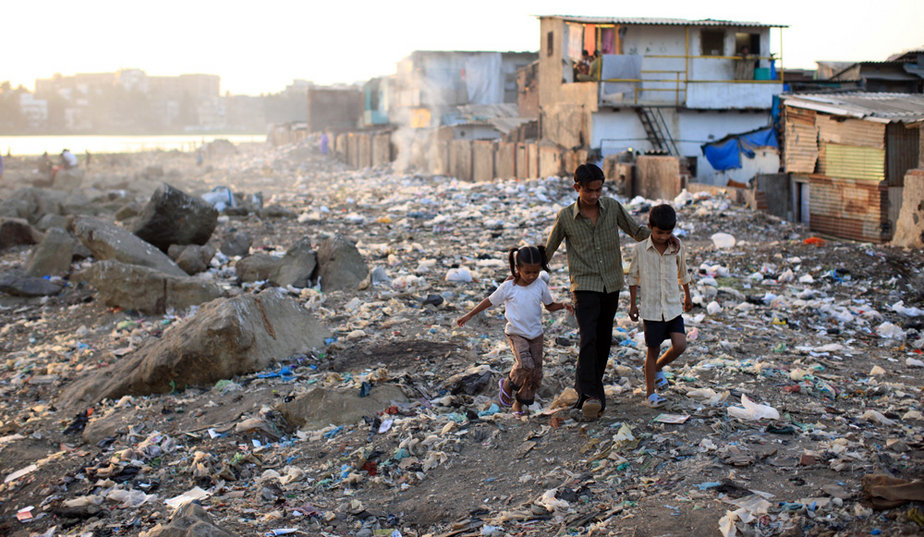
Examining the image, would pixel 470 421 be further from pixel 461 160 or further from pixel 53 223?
pixel 461 160

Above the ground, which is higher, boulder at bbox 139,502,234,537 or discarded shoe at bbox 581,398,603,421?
discarded shoe at bbox 581,398,603,421

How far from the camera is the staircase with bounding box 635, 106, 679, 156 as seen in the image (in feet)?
65.8

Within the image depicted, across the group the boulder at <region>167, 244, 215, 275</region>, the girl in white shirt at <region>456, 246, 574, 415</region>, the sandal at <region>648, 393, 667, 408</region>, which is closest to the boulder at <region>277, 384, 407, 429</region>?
the girl in white shirt at <region>456, 246, 574, 415</region>

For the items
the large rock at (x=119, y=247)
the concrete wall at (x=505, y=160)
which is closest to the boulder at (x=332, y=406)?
the large rock at (x=119, y=247)

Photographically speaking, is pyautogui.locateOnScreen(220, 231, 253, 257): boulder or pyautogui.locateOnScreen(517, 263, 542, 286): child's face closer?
pyautogui.locateOnScreen(517, 263, 542, 286): child's face

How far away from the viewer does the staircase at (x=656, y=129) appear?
20062 millimetres

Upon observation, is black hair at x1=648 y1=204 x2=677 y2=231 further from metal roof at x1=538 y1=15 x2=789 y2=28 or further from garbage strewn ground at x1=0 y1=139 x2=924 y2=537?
metal roof at x1=538 y1=15 x2=789 y2=28

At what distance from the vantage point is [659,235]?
3.94 m

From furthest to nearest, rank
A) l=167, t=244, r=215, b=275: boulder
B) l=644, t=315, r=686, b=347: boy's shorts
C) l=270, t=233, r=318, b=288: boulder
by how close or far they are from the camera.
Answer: l=167, t=244, r=215, b=275: boulder, l=270, t=233, r=318, b=288: boulder, l=644, t=315, r=686, b=347: boy's shorts

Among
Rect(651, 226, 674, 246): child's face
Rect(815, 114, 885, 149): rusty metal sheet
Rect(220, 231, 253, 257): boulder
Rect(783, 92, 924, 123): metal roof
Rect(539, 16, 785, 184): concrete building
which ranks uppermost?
Rect(539, 16, 785, 184): concrete building

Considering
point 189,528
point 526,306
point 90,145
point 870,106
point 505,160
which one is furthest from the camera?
point 90,145

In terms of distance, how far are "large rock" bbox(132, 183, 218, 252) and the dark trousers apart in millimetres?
7071

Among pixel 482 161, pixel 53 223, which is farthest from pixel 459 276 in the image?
pixel 482 161

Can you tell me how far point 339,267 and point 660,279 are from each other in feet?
15.2
